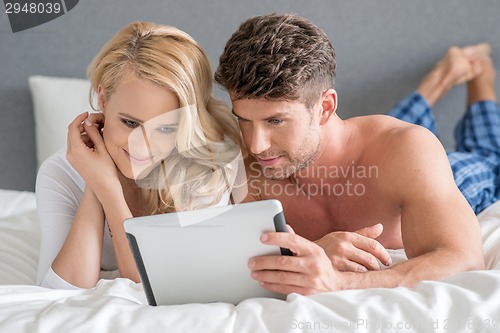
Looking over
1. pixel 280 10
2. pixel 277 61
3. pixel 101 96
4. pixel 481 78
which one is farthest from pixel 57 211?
pixel 481 78

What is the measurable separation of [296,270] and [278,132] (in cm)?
42

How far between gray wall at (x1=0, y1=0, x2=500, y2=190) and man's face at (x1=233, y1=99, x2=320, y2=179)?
3.23 feet

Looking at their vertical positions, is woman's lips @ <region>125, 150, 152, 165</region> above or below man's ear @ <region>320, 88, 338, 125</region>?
below

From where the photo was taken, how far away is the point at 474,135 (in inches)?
96.8

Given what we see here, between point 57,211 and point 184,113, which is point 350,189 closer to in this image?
point 184,113

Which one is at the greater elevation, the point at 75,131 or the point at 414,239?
the point at 75,131

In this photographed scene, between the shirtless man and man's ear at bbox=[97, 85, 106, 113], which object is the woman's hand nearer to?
man's ear at bbox=[97, 85, 106, 113]

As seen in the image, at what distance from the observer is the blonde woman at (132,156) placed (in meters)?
1.48

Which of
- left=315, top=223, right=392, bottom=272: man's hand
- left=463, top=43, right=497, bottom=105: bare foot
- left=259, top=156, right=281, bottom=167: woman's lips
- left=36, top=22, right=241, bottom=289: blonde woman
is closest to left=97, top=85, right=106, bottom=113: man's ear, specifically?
left=36, top=22, right=241, bottom=289: blonde woman

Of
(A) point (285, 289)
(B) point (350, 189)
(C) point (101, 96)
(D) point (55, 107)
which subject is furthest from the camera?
(D) point (55, 107)

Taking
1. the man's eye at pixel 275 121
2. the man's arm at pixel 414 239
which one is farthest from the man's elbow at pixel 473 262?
the man's eye at pixel 275 121

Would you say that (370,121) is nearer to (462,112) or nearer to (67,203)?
(67,203)
